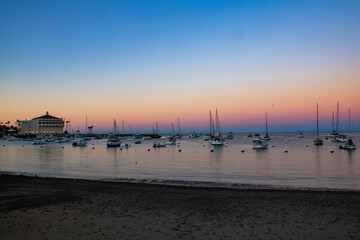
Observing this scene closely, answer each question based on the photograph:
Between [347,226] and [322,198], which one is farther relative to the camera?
[322,198]

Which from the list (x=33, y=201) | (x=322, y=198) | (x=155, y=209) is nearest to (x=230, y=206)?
(x=155, y=209)

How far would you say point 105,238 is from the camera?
907 cm

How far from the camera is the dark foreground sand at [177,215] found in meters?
9.50

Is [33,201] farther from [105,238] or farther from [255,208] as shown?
[255,208]

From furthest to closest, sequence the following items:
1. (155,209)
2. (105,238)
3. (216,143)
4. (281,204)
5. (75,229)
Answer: (216,143) < (281,204) < (155,209) < (75,229) < (105,238)

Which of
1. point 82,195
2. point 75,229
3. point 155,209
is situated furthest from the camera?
point 82,195

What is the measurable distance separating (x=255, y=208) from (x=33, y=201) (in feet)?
35.8

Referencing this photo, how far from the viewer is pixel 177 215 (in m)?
11.8

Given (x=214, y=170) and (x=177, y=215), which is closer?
(x=177, y=215)

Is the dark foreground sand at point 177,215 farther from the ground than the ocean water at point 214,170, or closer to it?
farther from the ground

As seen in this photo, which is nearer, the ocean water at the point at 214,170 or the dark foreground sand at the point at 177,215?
the dark foreground sand at the point at 177,215

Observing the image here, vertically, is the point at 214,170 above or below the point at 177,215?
below

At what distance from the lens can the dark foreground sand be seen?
9500mm

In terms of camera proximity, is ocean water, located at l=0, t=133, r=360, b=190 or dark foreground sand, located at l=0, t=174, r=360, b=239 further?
ocean water, located at l=0, t=133, r=360, b=190
